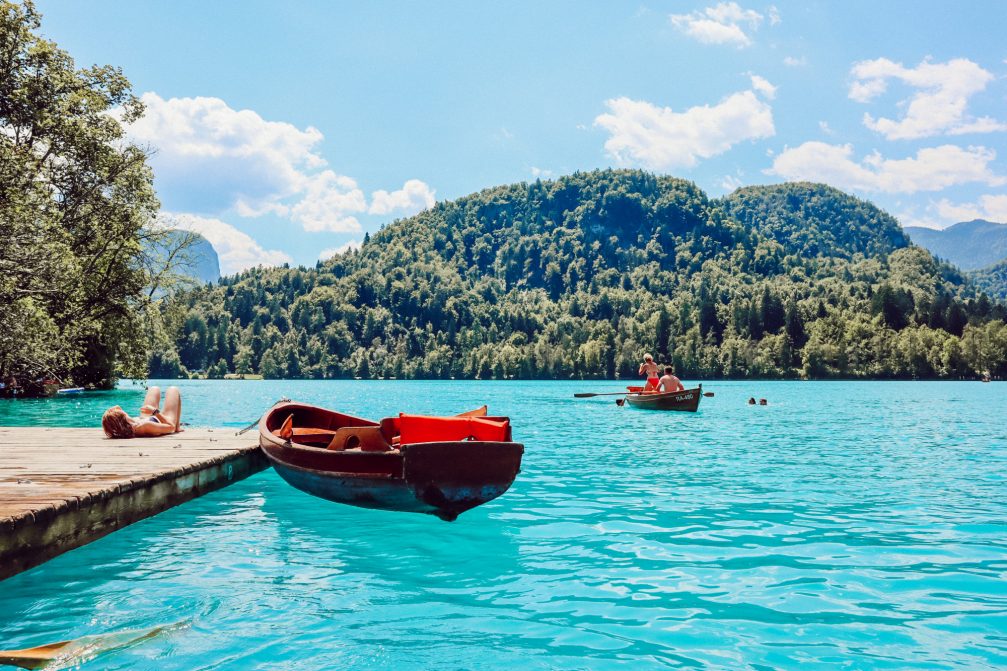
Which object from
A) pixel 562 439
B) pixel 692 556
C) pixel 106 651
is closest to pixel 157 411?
pixel 106 651

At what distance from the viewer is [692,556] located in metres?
10.1

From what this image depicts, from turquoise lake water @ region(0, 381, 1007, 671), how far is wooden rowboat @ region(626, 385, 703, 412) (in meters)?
26.7

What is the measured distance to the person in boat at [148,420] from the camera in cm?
1620

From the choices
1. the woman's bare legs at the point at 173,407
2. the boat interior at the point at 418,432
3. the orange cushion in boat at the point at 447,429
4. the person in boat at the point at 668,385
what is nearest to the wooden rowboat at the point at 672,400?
the person in boat at the point at 668,385

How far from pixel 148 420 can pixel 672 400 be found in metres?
33.1

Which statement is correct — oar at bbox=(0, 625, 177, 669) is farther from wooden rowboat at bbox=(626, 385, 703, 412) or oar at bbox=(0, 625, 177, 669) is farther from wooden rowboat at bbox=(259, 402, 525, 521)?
wooden rowboat at bbox=(626, 385, 703, 412)

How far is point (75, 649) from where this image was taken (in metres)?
6.36

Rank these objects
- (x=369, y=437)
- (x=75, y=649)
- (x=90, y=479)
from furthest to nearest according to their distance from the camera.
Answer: (x=369, y=437), (x=90, y=479), (x=75, y=649)

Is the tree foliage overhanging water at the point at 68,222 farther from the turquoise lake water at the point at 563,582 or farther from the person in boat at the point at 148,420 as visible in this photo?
the turquoise lake water at the point at 563,582

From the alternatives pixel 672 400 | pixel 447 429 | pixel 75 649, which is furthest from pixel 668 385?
pixel 75 649

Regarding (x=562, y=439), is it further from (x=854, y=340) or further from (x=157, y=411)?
(x=854, y=340)

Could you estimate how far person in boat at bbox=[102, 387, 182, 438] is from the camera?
638 inches

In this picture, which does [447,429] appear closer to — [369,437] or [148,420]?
[369,437]

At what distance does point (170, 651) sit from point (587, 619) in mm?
4009
